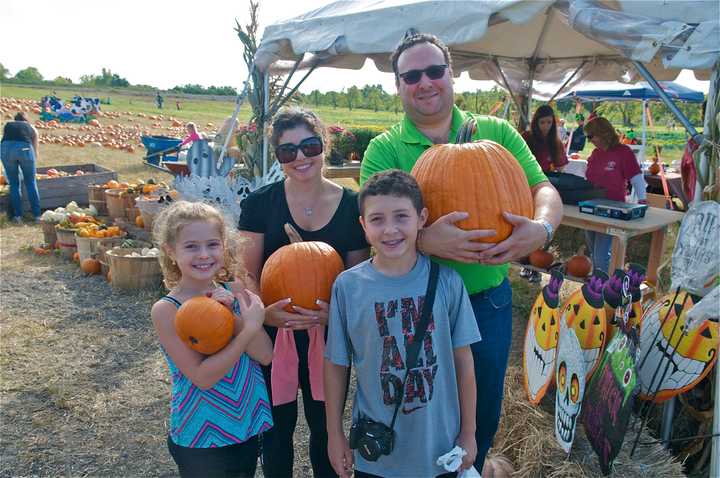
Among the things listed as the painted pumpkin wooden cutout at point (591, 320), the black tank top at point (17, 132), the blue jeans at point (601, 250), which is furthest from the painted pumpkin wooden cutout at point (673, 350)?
the black tank top at point (17, 132)

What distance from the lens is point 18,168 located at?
8305mm

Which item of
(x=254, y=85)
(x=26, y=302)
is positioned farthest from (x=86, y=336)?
(x=254, y=85)

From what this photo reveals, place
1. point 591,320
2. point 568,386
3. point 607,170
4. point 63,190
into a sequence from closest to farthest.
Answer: point 568,386, point 591,320, point 607,170, point 63,190

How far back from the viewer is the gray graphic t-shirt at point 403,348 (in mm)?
1680

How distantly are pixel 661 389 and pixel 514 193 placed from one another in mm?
1789

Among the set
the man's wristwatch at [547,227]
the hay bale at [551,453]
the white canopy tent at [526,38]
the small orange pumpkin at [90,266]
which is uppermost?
the white canopy tent at [526,38]

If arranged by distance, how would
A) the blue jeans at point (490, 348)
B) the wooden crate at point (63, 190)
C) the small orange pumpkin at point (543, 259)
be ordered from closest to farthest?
the blue jeans at point (490, 348) → the small orange pumpkin at point (543, 259) → the wooden crate at point (63, 190)

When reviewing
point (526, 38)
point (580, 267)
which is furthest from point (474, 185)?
point (526, 38)

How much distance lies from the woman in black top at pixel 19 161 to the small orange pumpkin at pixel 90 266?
121 inches

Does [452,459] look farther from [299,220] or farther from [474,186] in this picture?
[299,220]

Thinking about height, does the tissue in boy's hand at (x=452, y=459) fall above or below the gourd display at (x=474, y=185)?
below

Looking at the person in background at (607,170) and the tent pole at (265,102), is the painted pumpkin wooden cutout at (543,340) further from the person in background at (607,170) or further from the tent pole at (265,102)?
the tent pole at (265,102)

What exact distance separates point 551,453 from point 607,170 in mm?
3877

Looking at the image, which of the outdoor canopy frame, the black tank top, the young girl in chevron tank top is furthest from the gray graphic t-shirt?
the outdoor canopy frame
